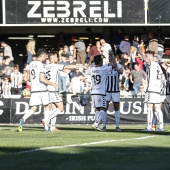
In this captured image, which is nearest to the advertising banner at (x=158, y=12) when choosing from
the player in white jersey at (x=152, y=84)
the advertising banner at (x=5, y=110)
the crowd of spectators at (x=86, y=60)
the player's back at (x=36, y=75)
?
the crowd of spectators at (x=86, y=60)

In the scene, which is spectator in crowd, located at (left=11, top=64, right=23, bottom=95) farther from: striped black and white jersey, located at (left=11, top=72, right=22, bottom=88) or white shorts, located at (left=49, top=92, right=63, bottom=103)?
white shorts, located at (left=49, top=92, right=63, bottom=103)

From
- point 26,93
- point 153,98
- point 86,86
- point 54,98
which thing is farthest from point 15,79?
point 153,98

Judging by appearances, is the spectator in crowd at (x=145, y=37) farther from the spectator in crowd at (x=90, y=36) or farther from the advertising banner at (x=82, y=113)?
the advertising banner at (x=82, y=113)

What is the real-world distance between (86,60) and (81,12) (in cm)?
215

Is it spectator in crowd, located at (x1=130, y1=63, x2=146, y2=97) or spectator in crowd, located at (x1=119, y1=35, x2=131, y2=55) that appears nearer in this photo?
spectator in crowd, located at (x1=130, y1=63, x2=146, y2=97)

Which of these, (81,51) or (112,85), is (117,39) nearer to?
(81,51)

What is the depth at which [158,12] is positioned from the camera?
31.3m

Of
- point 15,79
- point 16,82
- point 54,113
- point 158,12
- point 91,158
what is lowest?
point 91,158

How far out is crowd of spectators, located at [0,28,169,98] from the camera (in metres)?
29.2

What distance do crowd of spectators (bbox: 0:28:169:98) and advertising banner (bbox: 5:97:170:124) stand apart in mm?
496

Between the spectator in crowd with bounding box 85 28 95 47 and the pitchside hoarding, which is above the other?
the pitchside hoarding

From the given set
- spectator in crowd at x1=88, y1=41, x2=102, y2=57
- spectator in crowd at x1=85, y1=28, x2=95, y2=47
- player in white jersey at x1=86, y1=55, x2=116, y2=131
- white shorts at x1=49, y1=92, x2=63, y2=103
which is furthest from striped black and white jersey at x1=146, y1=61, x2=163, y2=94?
spectator in crowd at x1=85, y1=28, x2=95, y2=47

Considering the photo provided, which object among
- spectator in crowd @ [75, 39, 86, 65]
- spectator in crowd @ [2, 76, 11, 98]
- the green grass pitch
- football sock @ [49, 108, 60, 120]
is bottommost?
the green grass pitch

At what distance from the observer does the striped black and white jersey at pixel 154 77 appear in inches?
807
